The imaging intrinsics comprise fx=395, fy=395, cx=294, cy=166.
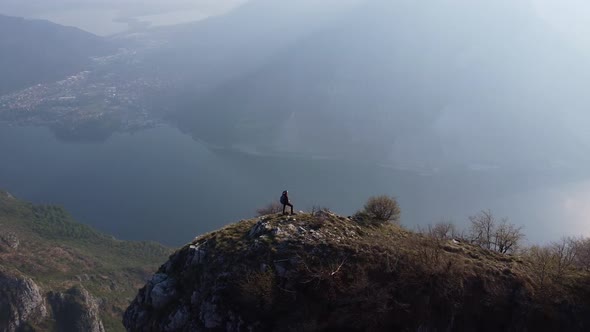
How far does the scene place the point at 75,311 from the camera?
239 ft

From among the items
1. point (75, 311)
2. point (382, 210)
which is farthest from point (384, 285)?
point (75, 311)

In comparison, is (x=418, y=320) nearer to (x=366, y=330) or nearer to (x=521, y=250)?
(x=366, y=330)

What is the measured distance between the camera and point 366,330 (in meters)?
15.2

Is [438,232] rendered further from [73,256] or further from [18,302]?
[73,256]

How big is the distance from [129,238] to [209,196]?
137 ft

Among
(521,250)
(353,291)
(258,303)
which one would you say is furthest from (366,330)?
(521,250)

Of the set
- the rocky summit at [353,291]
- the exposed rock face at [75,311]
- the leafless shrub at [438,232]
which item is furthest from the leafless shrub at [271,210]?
the exposed rock face at [75,311]

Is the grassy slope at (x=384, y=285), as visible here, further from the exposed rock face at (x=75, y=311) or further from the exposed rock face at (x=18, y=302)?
the exposed rock face at (x=75, y=311)

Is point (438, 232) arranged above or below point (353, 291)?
above

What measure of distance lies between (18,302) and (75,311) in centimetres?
968

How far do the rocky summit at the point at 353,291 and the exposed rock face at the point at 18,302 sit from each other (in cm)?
6232

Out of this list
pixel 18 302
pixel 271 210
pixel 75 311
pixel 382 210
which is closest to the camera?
pixel 382 210

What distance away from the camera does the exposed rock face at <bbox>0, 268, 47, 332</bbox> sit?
2574 inches

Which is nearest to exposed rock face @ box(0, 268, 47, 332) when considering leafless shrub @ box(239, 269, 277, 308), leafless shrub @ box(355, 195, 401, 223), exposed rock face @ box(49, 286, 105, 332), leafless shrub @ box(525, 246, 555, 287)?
exposed rock face @ box(49, 286, 105, 332)
